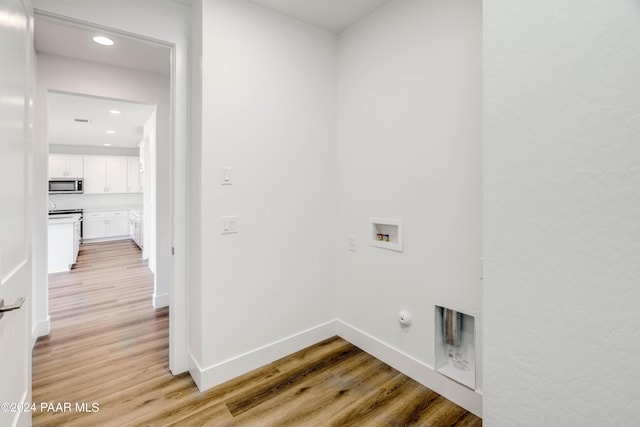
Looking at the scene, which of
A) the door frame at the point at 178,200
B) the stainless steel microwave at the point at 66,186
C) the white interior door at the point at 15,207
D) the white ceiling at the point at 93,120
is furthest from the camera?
the stainless steel microwave at the point at 66,186

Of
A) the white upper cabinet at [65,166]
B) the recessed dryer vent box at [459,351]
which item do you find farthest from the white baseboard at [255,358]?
the white upper cabinet at [65,166]

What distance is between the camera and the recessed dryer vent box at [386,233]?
216cm

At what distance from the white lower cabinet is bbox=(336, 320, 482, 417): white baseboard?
7.80 metres

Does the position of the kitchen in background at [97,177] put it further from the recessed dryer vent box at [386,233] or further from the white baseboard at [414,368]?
the white baseboard at [414,368]

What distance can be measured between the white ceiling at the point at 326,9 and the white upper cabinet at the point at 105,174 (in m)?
7.73

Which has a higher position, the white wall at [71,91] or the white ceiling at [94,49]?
the white ceiling at [94,49]

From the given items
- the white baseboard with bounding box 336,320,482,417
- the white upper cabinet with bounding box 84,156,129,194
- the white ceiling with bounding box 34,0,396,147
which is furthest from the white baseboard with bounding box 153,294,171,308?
the white upper cabinet with bounding box 84,156,129,194

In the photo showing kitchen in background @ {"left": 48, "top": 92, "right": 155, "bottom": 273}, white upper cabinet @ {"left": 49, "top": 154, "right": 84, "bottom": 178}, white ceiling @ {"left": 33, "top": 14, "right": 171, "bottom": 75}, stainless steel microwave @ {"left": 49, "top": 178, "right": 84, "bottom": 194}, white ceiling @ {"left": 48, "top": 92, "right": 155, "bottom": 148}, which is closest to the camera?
white ceiling @ {"left": 33, "top": 14, "right": 171, "bottom": 75}

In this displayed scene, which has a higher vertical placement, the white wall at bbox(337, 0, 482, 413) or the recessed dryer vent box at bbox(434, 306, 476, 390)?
the white wall at bbox(337, 0, 482, 413)

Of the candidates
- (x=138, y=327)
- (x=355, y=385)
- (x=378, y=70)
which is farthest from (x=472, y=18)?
(x=138, y=327)

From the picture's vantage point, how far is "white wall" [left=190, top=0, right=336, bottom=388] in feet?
6.55

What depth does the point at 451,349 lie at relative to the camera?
77.0 inches

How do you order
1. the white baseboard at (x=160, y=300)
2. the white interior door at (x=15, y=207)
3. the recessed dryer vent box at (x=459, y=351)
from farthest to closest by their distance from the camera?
the white baseboard at (x=160, y=300), the recessed dryer vent box at (x=459, y=351), the white interior door at (x=15, y=207)

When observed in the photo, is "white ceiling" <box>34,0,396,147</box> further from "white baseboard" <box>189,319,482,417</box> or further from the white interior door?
"white baseboard" <box>189,319,482,417</box>
